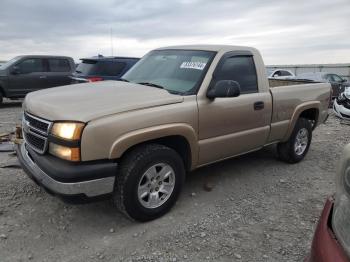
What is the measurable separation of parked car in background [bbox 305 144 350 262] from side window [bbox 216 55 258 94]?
2.40 m

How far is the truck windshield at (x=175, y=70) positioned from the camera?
3888mm

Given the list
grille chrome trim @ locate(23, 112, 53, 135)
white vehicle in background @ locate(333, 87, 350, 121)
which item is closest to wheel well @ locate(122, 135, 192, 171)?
grille chrome trim @ locate(23, 112, 53, 135)

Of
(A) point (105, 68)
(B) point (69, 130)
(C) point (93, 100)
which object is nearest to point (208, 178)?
(C) point (93, 100)

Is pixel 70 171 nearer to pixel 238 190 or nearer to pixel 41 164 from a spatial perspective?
pixel 41 164

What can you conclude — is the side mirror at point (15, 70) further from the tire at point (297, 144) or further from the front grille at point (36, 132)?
the tire at point (297, 144)

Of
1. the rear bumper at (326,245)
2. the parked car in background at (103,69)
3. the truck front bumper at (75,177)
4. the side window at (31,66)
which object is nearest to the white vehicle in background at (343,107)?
the parked car in background at (103,69)

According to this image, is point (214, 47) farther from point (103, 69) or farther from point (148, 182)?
point (103, 69)

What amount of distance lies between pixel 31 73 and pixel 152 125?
1054cm

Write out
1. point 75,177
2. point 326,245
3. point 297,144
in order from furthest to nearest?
1. point 297,144
2. point 75,177
3. point 326,245

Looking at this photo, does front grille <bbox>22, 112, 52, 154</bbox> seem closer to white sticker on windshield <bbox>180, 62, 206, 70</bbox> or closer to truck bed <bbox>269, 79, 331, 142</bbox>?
white sticker on windshield <bbox>180, 62, 206, 70</bbox>

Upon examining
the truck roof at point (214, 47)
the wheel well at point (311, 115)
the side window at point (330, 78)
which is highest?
the truck roof at point (214, 47)

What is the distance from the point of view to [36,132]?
328 cm

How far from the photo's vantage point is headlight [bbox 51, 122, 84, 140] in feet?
9.41

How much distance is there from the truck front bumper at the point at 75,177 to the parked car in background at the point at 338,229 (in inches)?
69.9
